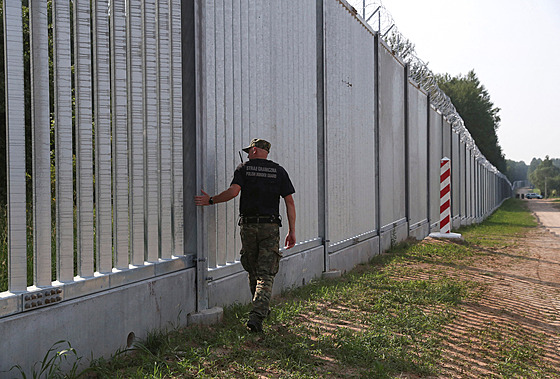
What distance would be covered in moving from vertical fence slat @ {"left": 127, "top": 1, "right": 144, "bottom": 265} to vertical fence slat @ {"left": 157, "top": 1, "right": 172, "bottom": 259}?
0.22 m

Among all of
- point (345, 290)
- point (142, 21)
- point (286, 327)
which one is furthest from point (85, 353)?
point (345, 290)

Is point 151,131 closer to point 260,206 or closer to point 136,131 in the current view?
point 136,131

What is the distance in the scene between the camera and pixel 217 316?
4863mm

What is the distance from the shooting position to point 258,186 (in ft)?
16.3

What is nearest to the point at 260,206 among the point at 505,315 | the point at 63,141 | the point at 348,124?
the point at 63,141

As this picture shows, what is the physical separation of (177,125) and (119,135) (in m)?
0.69

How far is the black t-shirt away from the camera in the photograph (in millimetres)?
4957

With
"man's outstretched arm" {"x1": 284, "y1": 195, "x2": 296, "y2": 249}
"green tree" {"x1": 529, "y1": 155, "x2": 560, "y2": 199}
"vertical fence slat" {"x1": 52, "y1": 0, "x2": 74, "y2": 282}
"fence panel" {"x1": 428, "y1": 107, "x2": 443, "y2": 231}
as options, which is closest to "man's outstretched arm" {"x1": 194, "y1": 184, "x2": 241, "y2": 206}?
"man's outstretched arm" {"x1": 284, "y1": 195, "x2": 296, "y2": 249}

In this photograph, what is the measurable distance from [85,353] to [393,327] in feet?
8.55

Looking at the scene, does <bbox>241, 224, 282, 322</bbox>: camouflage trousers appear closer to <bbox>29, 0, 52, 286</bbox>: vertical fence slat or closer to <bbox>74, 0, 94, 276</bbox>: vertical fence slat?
<bbox>74, 0, 94, 276</bbox>: vertical fence slat

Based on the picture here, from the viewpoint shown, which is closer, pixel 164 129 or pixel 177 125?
pixel 164 129

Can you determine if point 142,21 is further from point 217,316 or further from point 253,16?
point 217,316

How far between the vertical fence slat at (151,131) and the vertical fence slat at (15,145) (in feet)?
3.93

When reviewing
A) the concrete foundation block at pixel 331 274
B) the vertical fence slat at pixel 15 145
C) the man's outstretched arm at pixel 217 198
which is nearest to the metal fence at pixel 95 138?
the vertical fence slat at pixel 15 145
